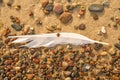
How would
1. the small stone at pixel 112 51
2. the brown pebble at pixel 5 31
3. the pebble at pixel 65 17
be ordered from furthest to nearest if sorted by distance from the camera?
1. the brown pebble at pixel 5 31
2. the pebble at pixel 65 17
3. the small stone at pixel 112 51

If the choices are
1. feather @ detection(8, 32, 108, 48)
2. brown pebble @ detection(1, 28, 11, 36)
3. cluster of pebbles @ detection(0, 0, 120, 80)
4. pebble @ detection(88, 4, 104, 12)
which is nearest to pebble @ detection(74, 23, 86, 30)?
cluster of pebbles @ detection(0, 0, 120, 80)

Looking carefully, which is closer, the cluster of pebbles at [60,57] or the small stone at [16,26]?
the cluster of pebbles at [60,57]

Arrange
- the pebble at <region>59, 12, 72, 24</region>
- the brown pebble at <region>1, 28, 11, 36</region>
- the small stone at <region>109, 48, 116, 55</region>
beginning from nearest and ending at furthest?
1. the small stone at <region>109, 48, 116, 55</region>
2. the pebble at <region>59, 12, 72, 24</region>
3. the brown pebble at <region>1, 28, 11, 36</region>

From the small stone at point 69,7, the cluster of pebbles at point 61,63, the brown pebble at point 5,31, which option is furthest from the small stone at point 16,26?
the small stone at point 69,7

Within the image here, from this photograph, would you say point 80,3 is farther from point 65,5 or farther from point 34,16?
point 34,16

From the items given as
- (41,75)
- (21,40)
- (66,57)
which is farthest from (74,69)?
(21,40)

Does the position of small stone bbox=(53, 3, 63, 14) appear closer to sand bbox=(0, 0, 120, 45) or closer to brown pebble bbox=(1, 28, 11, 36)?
sand bbox=(0, 0, 120, 45)

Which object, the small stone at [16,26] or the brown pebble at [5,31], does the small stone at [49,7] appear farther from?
the brown pebble at [5,31]
